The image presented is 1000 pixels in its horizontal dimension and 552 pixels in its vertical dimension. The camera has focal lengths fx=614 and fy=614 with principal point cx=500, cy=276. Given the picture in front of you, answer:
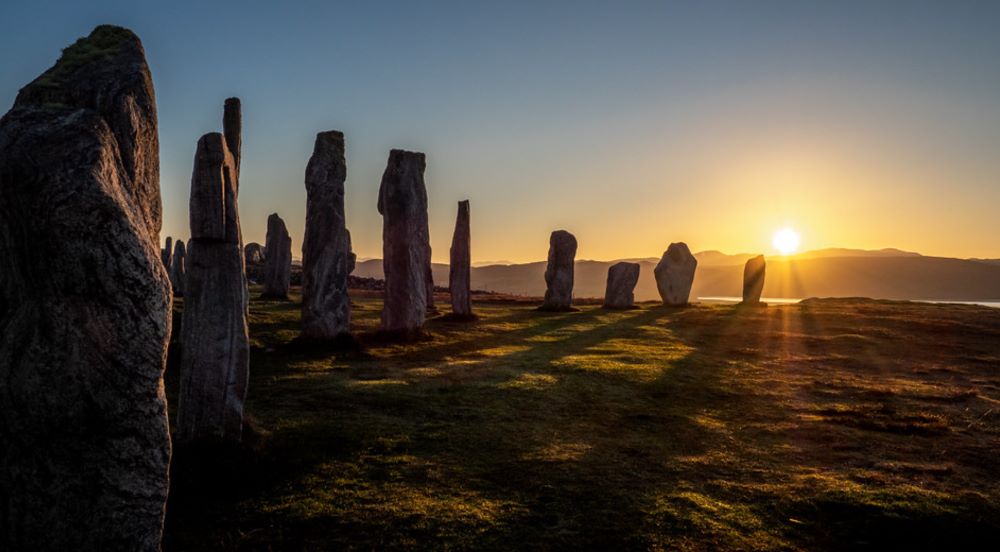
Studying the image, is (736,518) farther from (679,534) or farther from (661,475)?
(661,475)

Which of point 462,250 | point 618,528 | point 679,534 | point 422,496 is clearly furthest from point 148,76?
point 462,250

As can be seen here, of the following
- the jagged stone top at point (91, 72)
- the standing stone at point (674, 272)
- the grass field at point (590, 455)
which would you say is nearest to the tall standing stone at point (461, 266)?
the grass field at point (590, 455)

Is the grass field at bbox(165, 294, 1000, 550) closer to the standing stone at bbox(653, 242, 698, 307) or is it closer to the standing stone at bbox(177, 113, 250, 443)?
the standing stone at bbox(177, 113, 250, 443)

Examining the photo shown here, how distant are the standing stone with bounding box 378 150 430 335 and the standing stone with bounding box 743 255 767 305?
2597cm

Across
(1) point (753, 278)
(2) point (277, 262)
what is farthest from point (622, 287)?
(2) point (277, 262)

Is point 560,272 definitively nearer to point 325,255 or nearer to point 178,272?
point 325,255

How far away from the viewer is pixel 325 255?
1606cm

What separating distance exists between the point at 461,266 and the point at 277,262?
10702mm

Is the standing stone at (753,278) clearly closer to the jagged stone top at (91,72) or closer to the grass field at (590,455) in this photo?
the grass field at (590,455)

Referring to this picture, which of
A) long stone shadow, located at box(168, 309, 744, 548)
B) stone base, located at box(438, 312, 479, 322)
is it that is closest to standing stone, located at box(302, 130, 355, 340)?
long stone shadow, located at box(168, 309, 744, 548)

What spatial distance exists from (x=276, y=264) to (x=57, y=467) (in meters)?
29.1

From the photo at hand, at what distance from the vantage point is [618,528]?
19.4 feet

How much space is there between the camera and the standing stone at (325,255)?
52.7ft

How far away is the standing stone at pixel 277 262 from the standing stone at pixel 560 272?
13.2m
